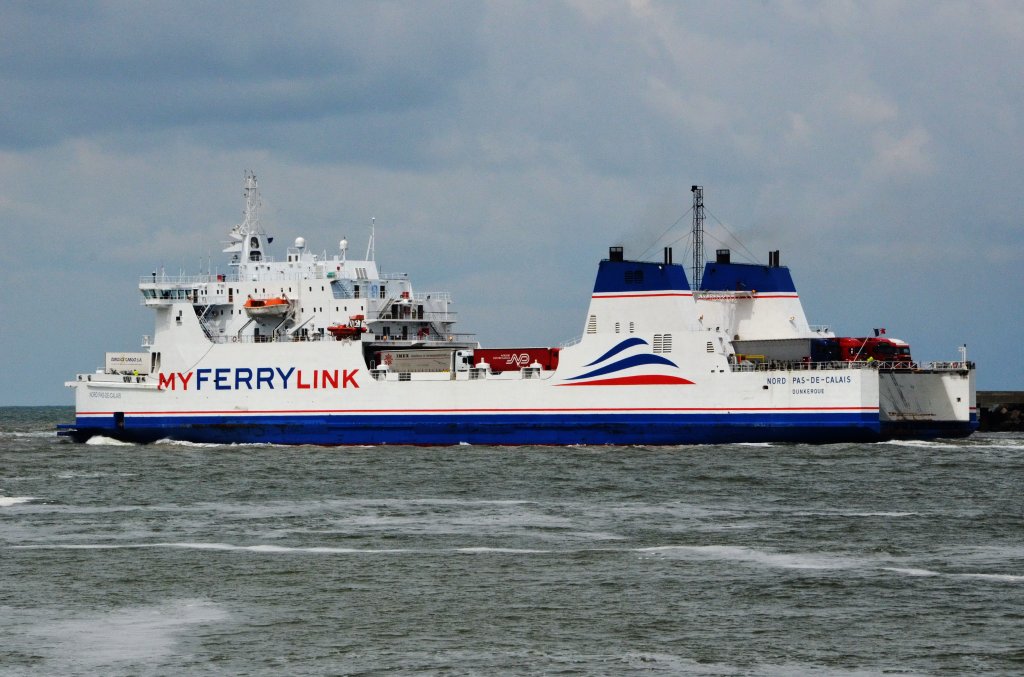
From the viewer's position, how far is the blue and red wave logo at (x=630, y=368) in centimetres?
4275

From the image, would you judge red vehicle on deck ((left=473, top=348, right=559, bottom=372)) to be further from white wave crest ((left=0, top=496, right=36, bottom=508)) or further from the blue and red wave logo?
white wave crest ((left=0, top=496, right=36, bottom=508))

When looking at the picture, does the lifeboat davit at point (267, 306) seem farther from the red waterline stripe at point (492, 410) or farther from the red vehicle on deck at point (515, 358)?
the red vehicle on deck at point (515, 358)

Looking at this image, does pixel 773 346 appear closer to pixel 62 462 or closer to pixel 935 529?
pixel 935 529

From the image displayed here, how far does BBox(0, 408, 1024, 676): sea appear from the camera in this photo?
638 inches

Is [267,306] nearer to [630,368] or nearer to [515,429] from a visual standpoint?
[515,429]

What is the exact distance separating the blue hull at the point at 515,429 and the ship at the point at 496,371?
5 cm

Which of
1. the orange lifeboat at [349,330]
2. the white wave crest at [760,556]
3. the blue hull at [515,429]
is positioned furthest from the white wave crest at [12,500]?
the orange lifeboat at [349,330]

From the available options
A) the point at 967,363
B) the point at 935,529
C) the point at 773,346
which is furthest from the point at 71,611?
the point at 967,363

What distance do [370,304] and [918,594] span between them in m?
32.2

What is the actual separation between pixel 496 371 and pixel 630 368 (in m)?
5.11

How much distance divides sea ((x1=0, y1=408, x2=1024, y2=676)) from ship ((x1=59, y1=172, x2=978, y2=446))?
4812mm

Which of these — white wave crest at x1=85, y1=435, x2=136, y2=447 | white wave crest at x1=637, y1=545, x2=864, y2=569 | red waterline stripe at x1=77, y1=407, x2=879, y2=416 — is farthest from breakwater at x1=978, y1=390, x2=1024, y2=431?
white wave crest at x1=637, y1=545, x2=864, y2=569

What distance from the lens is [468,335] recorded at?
167 feet

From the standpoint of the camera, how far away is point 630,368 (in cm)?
4322
